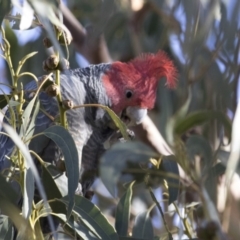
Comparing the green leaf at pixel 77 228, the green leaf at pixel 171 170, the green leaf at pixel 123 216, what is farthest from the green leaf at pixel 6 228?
the green leaf at pixel 171 170

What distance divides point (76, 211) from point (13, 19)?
1.58 feet

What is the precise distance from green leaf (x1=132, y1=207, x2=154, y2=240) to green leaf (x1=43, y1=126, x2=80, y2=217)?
1.01 feet

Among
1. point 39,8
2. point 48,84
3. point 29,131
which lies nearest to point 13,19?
point 48,84

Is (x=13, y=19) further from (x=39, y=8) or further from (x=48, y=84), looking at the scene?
(x=39, y=8)

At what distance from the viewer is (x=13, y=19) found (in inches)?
55.1

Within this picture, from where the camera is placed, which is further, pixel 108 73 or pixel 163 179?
pixel 108 73

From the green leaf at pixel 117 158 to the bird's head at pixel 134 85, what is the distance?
1.14m

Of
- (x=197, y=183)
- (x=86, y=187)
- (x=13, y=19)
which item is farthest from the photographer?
(x=86, y=187)

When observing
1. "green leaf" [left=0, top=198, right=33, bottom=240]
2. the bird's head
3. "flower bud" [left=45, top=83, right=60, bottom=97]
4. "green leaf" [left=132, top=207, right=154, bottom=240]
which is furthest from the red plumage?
"green leaf" [left=0, top=198, right=33, bottom=240]

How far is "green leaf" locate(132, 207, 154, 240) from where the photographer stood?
1451 mm

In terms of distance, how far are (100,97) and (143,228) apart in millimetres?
853

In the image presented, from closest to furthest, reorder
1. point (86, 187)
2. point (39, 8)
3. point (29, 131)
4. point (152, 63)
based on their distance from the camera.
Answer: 1. point (39, 8)
2. point (29, 131)
3. point (86, 187)
4. point (152, 63)

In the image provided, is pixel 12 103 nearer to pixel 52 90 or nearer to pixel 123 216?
pixel 52 90

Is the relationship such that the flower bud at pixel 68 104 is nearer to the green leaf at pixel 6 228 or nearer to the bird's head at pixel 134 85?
the green leaf at pixel 6 228
